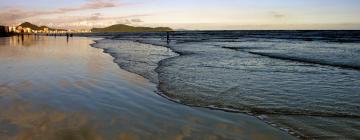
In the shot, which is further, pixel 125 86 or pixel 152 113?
pixel 125 86

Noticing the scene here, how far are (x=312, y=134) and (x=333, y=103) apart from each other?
280cm

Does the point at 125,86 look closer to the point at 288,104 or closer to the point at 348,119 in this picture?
the point at 288,104

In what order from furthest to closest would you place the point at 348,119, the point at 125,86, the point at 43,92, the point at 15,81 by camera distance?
the point at 15,81 < the point at 125,86 < the point at 43,92 < the point at 348,119

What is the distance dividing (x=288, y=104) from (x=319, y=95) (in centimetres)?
168

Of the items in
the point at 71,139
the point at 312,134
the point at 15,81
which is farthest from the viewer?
the point at 15,81

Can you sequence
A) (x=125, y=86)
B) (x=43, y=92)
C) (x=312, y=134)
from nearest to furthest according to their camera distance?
(x=312, y=134) < (x=43, y=92) < (x=125, y=86)

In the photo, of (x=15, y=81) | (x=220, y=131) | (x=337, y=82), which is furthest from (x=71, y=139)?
(x=337, y=82)

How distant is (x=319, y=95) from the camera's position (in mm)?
9188

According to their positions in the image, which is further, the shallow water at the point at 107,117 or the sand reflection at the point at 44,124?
the shallow water at the point at 107,117

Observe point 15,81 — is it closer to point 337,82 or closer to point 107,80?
point 107,80

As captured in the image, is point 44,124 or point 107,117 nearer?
point 44,124

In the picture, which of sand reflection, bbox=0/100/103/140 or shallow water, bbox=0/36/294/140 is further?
shallow water, bbox=0/36/294/140

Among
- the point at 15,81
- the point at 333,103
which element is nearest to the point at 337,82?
the point at 333,103

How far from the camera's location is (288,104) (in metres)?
8.09
